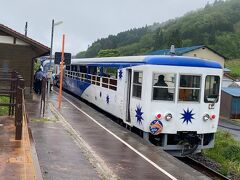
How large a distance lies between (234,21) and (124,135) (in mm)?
140141

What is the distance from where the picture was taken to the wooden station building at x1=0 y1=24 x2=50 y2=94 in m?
20.5

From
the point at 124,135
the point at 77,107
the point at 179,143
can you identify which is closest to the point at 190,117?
the point at 179,143

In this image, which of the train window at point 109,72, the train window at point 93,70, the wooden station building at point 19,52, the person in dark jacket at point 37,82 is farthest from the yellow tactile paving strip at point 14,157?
the person in dark jacket at point 37,82

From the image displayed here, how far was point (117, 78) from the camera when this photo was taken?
1515cm

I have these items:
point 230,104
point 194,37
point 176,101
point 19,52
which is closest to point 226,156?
point 176,101

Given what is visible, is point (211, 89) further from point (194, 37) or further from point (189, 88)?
point (194, 37)

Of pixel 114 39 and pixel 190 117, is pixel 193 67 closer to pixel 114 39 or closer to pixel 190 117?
pixel 190 117

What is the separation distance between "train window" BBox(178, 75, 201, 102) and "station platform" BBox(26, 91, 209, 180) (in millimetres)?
1748

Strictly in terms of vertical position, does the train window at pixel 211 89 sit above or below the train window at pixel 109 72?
below

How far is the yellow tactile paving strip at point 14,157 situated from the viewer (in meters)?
6.34

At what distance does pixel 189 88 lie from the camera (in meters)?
12.5

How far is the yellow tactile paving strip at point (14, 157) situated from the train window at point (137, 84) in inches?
160

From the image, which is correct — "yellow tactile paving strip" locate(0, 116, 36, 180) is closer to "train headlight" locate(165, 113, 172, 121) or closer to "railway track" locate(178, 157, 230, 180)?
"train headlight" locate(165, 113, 172, 121)

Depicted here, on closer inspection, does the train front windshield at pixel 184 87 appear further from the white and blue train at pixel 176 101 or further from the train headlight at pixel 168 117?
the train headlight at pixel 168 117
